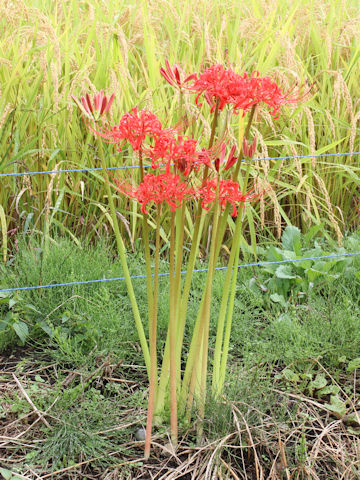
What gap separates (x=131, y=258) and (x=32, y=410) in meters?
0.94

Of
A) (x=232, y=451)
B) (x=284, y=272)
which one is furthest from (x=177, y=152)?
(x=284, y=272)

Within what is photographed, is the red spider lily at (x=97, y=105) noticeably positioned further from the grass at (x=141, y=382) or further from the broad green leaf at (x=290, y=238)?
the broad green leaf at (x=290, y=238)

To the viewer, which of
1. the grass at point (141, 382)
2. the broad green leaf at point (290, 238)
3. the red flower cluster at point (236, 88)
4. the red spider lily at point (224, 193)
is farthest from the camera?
the broad green leaf at point (290, 238)

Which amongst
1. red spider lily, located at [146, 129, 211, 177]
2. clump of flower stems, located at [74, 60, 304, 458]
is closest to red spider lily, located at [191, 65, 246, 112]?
clump of flower stems, located at [74, 60, 304, 458]

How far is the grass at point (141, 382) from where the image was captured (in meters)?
1.64

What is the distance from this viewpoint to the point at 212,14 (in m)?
3.89

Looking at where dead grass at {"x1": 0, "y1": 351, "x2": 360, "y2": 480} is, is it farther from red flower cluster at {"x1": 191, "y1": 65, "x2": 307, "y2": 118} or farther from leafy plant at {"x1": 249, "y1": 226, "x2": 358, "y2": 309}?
red flower cluster at {"x1": 191, "y1": 65, "x2": 307, "y2": 118}

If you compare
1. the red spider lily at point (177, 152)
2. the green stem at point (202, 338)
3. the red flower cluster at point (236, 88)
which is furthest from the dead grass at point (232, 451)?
the red flower cluster at point (236, 88)

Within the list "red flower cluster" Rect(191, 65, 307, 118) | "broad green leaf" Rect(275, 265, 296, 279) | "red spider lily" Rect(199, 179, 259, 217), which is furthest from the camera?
"broad green leaf" Rect(275, 265, 296, 279)

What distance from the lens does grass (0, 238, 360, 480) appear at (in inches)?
64.4

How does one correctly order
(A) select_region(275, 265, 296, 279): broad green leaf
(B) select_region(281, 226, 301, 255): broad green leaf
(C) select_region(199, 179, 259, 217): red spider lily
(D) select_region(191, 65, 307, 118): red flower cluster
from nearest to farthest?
(D) select_region(191, 65, 307, 118): red flower cluster
(C) select_region(199, 179, 259, 217): red spider lily
(A) select_region(275, 265, 296, 279): broad green leaf
(B) select_region(281, 226, 301, 255): broad green leaf

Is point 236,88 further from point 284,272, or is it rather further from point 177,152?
point 284,272

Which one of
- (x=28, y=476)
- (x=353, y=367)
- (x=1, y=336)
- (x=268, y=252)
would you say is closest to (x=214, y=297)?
(x=268, y=252)

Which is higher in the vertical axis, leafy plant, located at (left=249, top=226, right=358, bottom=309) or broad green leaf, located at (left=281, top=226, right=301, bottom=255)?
broad green leaf, located at (left=281, top=226, right=301, bottom=255)
